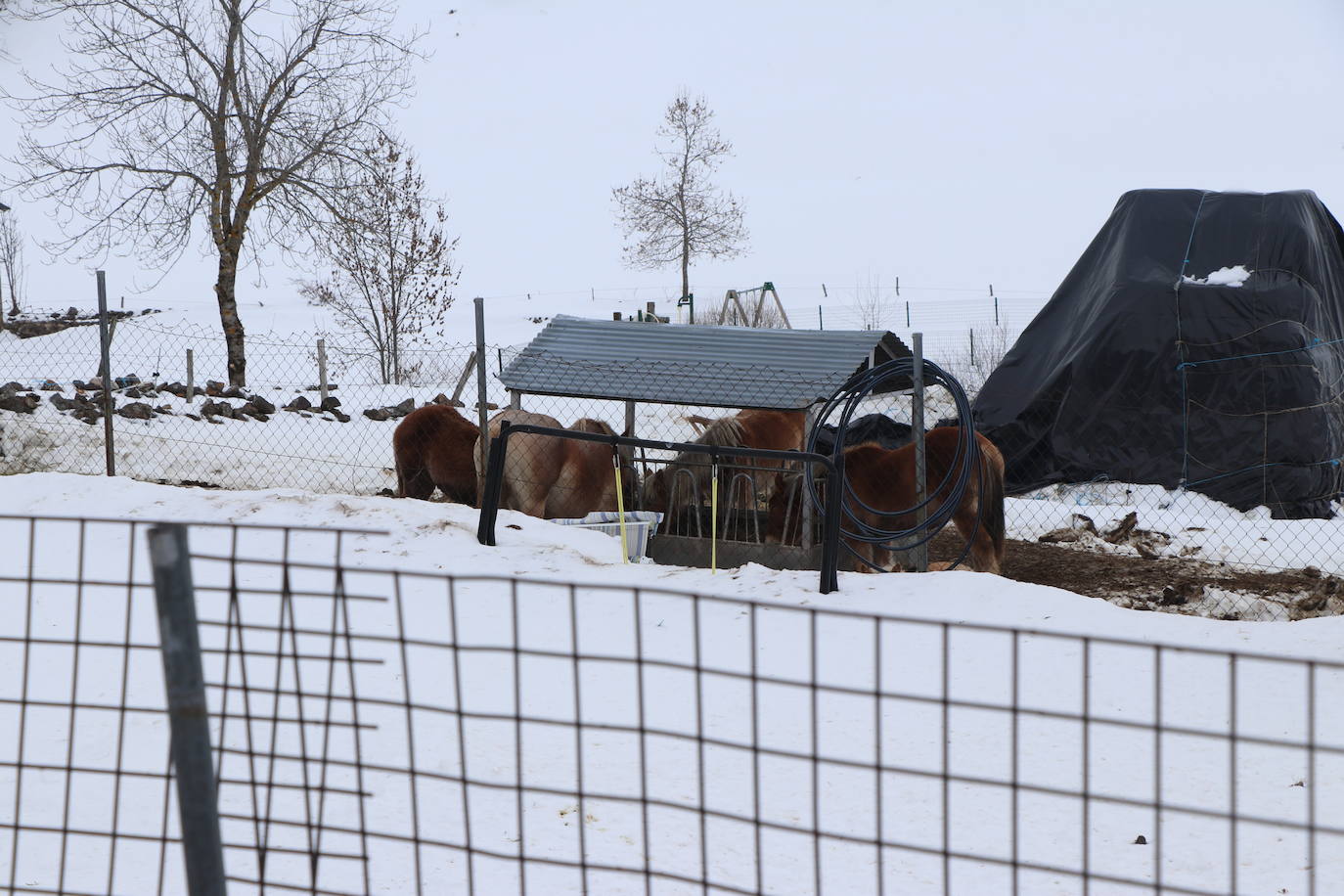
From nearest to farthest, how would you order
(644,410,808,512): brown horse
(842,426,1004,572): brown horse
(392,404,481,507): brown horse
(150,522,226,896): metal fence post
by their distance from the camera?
(150,522,226,896): metal fence post
(842,426,1004,572): brown horse
(644,410,808,512): brown horse
(392,404,481,507): brown horse

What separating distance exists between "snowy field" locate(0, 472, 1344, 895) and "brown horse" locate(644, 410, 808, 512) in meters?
2.11

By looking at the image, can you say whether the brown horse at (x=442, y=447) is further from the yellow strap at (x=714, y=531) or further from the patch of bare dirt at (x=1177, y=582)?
the patch of bare dirt at (x=1177, y=582)

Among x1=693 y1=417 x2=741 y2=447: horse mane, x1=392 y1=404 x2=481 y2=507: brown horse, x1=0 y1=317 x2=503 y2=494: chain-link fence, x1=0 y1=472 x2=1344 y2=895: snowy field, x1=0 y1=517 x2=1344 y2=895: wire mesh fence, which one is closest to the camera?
x1=0 y1=472 x2=1344 y2=895: snowy field

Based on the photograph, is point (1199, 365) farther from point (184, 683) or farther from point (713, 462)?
point (184, 683)

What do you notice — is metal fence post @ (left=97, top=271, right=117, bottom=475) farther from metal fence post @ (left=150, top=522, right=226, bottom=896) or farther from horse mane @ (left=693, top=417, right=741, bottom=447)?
metal fence post @ (left=150, top=522, right=226, bottom=896)

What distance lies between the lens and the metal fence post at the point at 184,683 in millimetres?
1721

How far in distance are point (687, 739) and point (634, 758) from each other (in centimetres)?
213

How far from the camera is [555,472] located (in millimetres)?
9508

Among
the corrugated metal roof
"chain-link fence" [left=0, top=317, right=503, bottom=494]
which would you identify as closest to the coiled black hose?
the corrugated metal roof

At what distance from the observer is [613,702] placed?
482 centimetres

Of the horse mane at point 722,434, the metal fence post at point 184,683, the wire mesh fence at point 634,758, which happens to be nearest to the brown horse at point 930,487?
the horse mane at point 722,434

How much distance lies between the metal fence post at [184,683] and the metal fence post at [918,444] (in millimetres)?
6881

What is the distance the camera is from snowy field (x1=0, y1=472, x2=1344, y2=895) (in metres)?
2.92

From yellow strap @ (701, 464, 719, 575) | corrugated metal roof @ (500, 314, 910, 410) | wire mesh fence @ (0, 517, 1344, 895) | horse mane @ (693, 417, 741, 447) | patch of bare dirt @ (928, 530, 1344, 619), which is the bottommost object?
patch of bare dirt @ (928, 530, 1344, 619)
